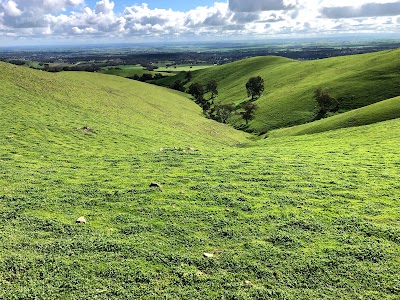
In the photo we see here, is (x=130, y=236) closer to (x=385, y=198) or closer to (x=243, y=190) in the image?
(x=243, y=190)

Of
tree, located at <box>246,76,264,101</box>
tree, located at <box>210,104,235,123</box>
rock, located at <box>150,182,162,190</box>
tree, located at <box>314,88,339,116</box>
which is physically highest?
tree, located at <box>246,76,264,101</box>

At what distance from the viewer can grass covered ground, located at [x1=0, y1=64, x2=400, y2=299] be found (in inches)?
521

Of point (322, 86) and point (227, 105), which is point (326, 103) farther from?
point (227, 105)

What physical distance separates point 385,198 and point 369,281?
9.46 metres

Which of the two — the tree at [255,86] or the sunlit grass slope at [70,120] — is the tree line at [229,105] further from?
the sunlit grass slope at [70,120]

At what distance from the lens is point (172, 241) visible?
16078 mm

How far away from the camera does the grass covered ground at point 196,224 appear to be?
1323 cm

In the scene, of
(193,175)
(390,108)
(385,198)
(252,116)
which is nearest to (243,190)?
(193,175)

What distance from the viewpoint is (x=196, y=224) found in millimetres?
17656

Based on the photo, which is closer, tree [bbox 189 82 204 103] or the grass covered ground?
the grass covered ground

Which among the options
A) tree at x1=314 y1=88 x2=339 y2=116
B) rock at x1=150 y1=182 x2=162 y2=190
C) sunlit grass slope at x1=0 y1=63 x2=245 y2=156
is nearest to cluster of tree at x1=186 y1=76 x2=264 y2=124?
tree at x1=314 y1=88 x2=339 y2=116

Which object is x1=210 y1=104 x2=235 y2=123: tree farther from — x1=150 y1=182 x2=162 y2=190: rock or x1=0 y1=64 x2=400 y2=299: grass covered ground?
x1=150 y1=182 x2=162 y2=190: rock

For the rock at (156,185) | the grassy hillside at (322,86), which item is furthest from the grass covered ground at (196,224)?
the grassy hillside at (322,86)

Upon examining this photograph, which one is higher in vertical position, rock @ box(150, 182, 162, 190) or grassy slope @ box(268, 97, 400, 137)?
rock @ box(150, 182, 162, 190)
